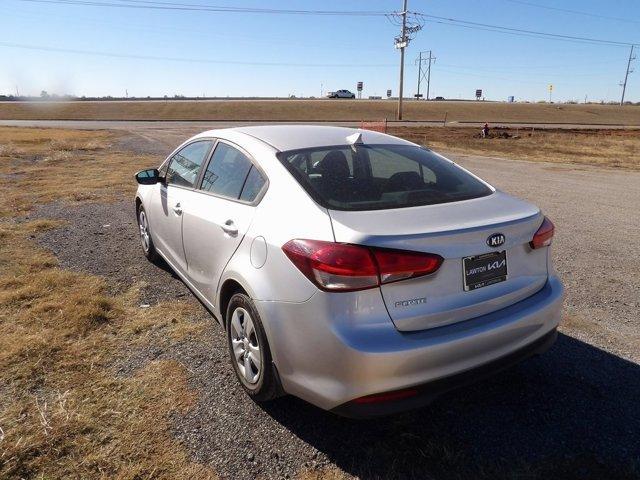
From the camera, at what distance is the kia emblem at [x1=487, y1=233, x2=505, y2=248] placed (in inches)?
92.3

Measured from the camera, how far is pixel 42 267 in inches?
202

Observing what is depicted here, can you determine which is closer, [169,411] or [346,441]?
[346,441]

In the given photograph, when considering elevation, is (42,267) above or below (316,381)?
below

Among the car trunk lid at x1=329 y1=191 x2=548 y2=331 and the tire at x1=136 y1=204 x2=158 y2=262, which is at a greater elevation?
the car trunk lid at x1=329 y1=191 x2=548 y2=331

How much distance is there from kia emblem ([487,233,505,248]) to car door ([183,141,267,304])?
4.31 ft

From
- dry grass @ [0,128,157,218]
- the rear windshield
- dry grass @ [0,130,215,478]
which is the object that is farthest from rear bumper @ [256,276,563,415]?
dry grass @ [0,128,157,218]

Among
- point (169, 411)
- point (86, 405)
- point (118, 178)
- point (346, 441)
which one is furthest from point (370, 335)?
point (118, 178)

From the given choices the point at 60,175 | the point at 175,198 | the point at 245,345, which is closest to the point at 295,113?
the point at 60,175

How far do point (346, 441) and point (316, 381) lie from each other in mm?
504

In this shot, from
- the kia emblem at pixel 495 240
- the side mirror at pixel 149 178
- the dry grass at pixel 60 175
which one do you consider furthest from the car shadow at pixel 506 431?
the dry grass at pixel 60 175

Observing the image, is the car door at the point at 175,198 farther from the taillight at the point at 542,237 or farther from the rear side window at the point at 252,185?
the taillight at the point at 542,237

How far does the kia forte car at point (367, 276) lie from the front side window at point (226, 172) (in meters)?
0.02

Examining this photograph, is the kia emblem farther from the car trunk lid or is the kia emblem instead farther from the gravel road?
the gravel road

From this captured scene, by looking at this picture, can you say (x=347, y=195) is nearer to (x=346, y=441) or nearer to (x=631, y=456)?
(x=346, y=441)
